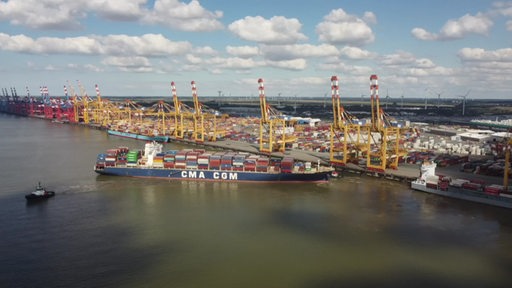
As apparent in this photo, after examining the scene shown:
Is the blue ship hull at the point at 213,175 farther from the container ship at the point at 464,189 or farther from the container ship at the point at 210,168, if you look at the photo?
the container ship at the point at 464,189

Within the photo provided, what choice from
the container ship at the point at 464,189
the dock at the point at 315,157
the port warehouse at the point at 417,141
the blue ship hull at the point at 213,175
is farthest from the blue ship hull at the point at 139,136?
the container ship at the point at 464,189

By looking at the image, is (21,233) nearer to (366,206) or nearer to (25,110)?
(366,206)

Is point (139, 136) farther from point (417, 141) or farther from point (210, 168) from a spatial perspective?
point (417, 141)

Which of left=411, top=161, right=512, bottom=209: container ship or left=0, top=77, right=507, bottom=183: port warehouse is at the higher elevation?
left=0, top=77, right=507, bottom=183: port warehouse

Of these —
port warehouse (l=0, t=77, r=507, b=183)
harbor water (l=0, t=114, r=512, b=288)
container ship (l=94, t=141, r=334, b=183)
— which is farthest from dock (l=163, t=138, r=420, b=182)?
container ship (l=94, t=141, r=334, b=183)

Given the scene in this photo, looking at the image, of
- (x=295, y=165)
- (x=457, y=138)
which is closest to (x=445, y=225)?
(x=295, y=165)

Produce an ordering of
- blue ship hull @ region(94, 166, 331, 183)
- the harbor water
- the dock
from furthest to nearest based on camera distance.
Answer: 1. the dock
2. blue ship hull @ region(94, 166, 331, 183)
3. the harbor water

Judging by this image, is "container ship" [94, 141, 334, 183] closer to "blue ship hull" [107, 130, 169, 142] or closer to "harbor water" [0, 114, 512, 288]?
"harbor water" [0, 114, 512, 288]
